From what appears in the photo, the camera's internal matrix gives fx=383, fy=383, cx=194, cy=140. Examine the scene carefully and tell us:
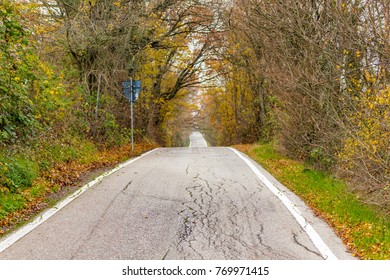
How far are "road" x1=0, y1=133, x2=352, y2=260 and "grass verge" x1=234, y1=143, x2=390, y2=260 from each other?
0.69ft

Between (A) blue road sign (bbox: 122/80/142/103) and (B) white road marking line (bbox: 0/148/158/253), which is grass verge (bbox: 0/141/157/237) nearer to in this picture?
(B) white road marking line (bbox: 0/148/158/253)

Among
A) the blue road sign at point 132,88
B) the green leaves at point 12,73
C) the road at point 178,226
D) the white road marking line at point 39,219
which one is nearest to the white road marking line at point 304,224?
the road at point 178,226

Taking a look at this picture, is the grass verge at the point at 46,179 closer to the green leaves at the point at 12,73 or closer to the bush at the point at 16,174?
the bush at the point at 16,174

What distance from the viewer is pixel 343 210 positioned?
6.13 m

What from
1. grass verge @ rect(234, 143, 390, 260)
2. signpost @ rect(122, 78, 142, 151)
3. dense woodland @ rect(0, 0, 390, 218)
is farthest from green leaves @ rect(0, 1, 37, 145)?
signpost @ rect(122, 78, 142, 151)

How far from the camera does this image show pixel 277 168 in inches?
419

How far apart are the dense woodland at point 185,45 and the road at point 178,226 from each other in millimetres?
1311

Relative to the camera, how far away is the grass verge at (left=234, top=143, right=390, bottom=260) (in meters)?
4.75

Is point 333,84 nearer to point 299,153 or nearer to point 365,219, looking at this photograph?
point 299,153

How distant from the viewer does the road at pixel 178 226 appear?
178 inches
